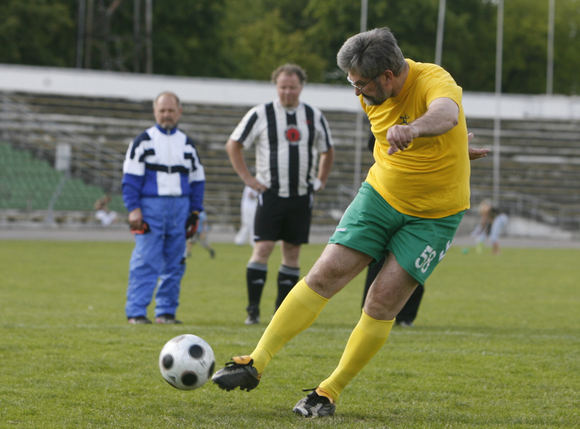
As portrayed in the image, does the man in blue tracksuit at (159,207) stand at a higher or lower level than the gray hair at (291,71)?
lower

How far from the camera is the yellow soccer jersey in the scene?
449 centimetres

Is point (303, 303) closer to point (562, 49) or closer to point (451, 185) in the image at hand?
point (451, 185)

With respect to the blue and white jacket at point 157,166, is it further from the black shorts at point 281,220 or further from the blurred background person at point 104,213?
the blurred background person at point 104,213

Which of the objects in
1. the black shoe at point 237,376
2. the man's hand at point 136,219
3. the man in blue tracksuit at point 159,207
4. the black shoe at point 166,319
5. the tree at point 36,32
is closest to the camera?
the black shoe at point 237,376

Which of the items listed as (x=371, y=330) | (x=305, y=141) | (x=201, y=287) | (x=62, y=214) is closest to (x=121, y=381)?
(x=371, y=330)

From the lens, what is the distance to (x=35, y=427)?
13.6 ft

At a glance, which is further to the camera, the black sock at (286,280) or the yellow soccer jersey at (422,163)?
the black sock at (286,280)

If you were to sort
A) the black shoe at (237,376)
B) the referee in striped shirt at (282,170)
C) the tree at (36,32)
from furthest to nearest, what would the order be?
the tree at (36,32) → the referee in striped shirt at (282,170) → the black shoe at (237,376)

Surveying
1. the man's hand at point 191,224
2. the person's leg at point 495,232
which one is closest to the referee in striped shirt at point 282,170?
the man's hand at point 191,224

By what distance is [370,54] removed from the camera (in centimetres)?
420

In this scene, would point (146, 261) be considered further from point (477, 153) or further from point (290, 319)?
point (477, 153)

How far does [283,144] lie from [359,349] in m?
3.75

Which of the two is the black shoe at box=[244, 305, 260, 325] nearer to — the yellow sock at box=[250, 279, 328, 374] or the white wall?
the yellow sock at box=[250, 279, 328, 374]

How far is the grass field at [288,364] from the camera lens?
4500mm
